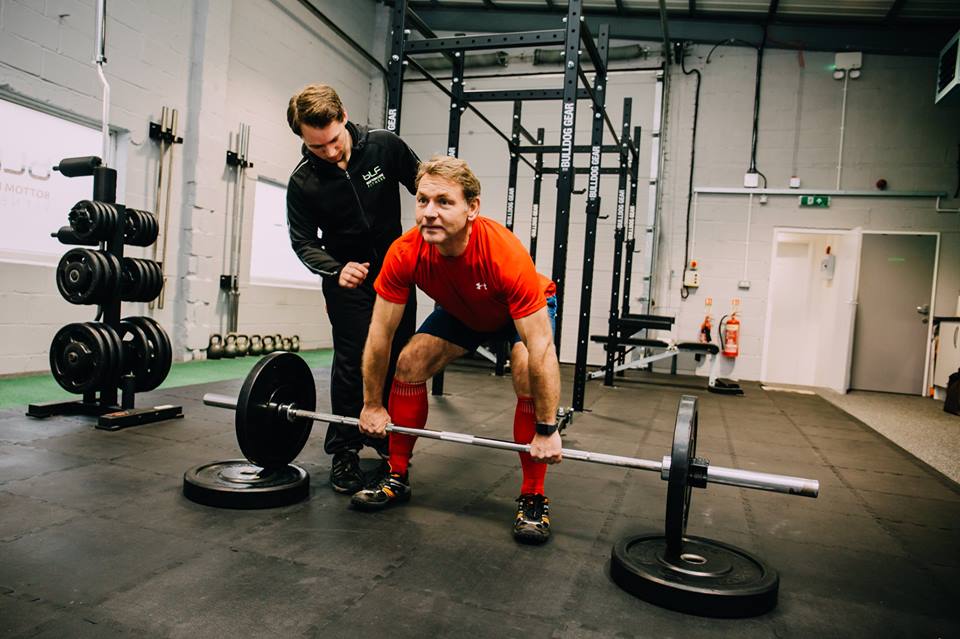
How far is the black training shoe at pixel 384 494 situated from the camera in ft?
6.23

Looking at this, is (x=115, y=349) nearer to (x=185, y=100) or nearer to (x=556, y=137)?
(x=185, y=100)

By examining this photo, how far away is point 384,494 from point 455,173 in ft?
3.33

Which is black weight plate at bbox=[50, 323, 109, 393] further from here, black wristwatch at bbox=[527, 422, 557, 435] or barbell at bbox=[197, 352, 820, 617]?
black wristwatch at bbox=[527, 422, 557, 435]

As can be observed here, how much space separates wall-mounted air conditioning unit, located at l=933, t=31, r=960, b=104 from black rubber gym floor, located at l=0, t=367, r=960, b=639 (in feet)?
13.9

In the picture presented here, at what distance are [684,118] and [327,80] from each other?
4042mm

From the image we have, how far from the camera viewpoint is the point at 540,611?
134 cm

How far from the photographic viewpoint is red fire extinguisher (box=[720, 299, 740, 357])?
6.72 metres

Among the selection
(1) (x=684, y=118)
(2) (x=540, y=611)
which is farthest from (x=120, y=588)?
(1) (x=684, y=118)

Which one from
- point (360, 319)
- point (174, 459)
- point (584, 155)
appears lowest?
point (174, 459)

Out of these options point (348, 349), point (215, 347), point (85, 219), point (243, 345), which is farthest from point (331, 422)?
point (243, 345)

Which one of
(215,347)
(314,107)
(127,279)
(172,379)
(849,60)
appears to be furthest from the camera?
(849,60)

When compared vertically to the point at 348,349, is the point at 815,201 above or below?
above

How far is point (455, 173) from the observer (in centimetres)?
162

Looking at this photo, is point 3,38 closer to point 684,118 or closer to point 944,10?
point 684,118
